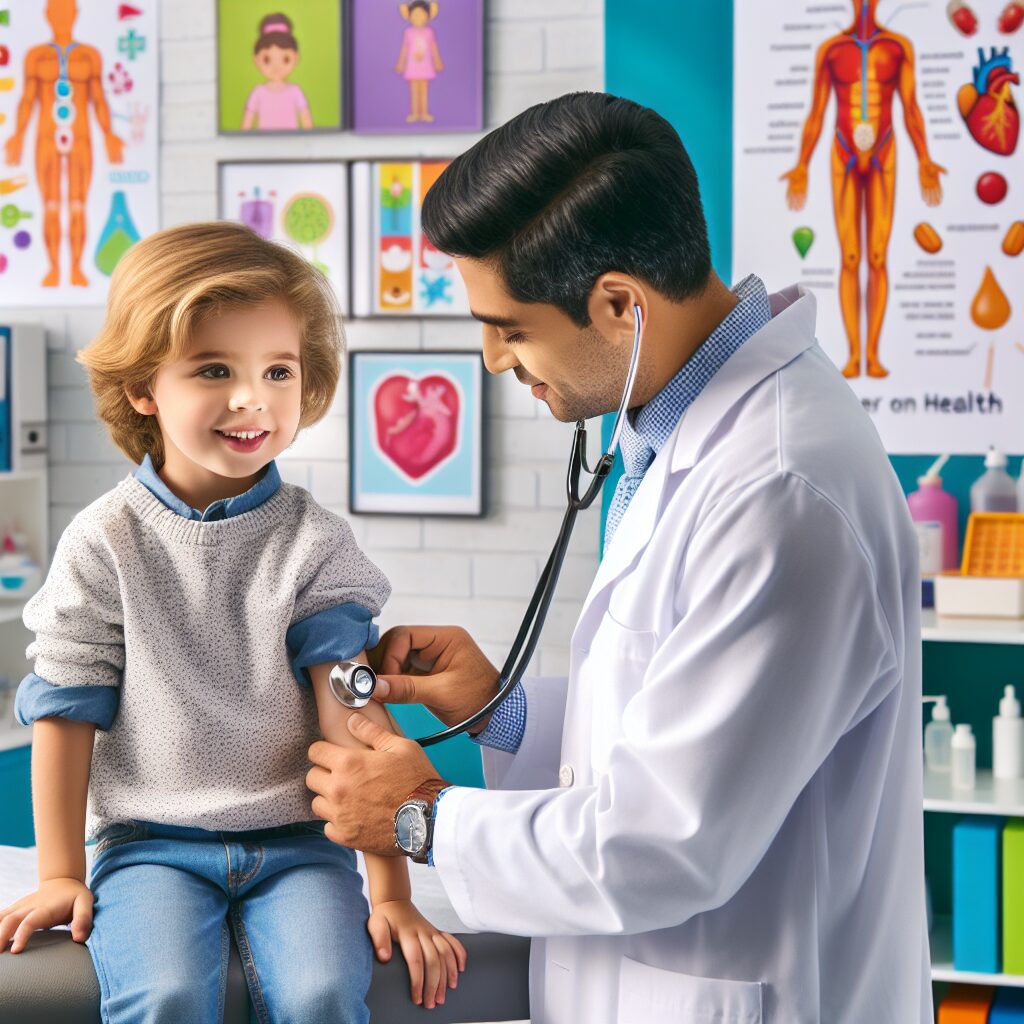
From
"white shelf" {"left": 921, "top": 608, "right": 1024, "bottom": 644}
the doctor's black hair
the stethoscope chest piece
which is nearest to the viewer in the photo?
the doctor's black hair

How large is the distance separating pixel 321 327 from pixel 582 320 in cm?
50

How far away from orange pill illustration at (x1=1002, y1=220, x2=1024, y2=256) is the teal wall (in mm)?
511

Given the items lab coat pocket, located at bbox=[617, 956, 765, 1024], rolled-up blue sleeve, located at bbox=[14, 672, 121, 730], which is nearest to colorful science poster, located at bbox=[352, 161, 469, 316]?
rolled-up blue sleeve, located at bbox=[14, 672, 121, 730]

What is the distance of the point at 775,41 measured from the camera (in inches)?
127

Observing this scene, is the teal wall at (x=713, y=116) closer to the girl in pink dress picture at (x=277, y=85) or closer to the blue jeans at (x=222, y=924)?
the girl in pink dress picture at (x=277, y=85)

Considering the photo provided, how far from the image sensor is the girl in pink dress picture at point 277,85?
3.60 meters

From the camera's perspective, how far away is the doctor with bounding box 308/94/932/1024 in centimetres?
115

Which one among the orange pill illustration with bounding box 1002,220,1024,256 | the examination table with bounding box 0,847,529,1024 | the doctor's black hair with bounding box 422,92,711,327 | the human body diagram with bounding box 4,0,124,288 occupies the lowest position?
the examination table with bounding box 0,847,529,1024

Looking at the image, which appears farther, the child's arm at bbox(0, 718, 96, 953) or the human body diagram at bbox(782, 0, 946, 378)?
the human body diagram at bbox(782, 0, 946, 378)

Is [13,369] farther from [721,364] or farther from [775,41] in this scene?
[721,364]

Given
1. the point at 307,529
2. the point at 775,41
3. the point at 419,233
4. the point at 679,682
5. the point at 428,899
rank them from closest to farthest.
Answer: the point at 679,682, the point at 307,529, the point at 428,899, the point at 775,41, the point at 419,233

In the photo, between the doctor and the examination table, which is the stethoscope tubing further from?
the examination table

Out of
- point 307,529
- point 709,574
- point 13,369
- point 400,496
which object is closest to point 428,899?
point 307,529

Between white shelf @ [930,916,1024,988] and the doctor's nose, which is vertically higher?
the doctor's nose
